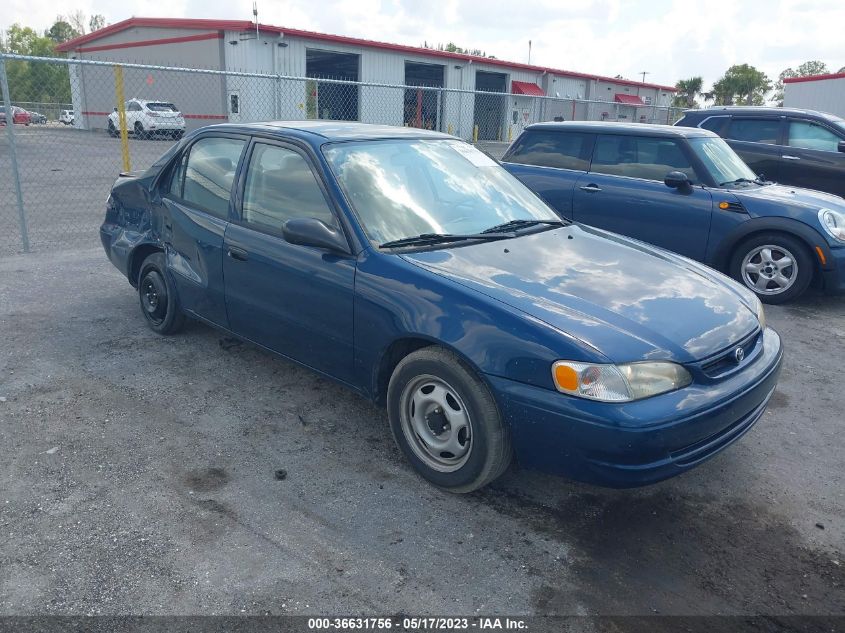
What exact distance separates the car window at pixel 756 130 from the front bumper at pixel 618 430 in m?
7.71

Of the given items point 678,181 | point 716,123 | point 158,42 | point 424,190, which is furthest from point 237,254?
point 158,42

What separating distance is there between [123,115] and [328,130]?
6.96 meters

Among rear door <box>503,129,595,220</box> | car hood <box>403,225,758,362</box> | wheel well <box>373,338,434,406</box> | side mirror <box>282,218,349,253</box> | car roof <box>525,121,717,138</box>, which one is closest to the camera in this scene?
car hood <box>403,225,758,362</box>

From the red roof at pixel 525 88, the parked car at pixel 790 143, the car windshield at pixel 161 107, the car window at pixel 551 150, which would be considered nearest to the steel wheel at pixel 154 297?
the car window at pixel 551 150

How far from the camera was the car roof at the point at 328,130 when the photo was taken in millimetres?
4078

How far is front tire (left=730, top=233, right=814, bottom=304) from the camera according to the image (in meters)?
6.71

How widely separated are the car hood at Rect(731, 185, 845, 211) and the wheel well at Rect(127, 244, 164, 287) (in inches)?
211

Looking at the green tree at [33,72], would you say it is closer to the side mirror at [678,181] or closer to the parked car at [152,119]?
the parked car at [152,119]

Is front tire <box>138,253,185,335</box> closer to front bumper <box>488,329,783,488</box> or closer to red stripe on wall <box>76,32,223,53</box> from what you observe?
front bumper <box>488,329,783,488</box>

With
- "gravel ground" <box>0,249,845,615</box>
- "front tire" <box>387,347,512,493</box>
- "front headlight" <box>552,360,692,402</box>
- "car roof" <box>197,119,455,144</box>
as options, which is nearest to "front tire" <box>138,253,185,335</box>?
"gravel ground" <box>0,249,845,615</box>

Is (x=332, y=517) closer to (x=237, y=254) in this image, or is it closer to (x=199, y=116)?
(x=237, y=254)

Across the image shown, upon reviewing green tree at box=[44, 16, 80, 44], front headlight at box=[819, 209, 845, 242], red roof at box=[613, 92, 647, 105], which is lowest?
front headlight at box=[819, 209, 845, 242]

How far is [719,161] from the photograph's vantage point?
7250 mm

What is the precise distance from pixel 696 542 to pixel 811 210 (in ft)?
15.7
